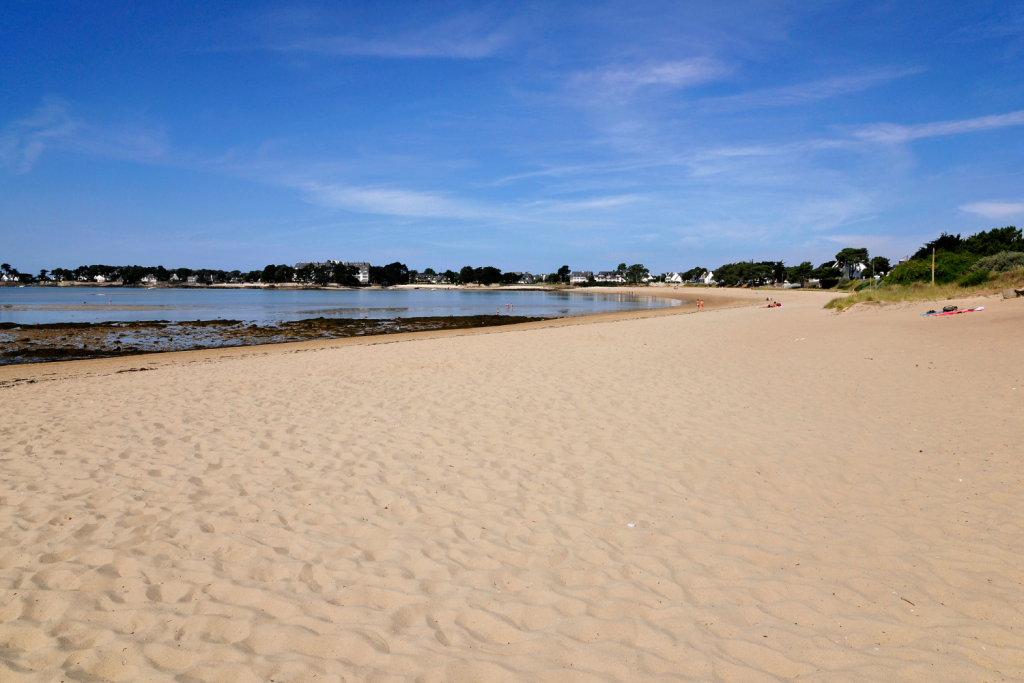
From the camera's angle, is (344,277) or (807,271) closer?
(807,271)

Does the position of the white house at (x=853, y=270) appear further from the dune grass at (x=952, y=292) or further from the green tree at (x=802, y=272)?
the dune grass at (x=952, y=292)

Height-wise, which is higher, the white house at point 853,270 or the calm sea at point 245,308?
the white house at point 853,270

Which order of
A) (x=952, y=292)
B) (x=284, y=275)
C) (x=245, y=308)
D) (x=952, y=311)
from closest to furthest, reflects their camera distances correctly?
(x=952, y=311)
(x=952, y=292)
(x=245, y=308)
(x=284, y=275)

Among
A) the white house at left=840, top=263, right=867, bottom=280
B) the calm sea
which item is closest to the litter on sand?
the calm sea

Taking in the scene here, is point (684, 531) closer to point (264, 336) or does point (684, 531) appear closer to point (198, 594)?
point (198, 594)

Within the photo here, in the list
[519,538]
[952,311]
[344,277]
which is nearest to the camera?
[519,538]

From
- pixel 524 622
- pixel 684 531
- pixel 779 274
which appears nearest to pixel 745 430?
pixel 684 531

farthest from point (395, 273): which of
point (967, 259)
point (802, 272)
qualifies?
point (967, 259)

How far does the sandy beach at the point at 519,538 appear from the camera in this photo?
9.31ft

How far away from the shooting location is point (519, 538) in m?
4.09

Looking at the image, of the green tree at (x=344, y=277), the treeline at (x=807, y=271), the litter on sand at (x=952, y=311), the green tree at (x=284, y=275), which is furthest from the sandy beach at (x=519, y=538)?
the green tree at (x=284, y=275)

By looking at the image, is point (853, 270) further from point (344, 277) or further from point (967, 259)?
point (344, 277)

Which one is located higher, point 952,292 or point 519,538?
point 952,292

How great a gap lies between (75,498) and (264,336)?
22397mm
